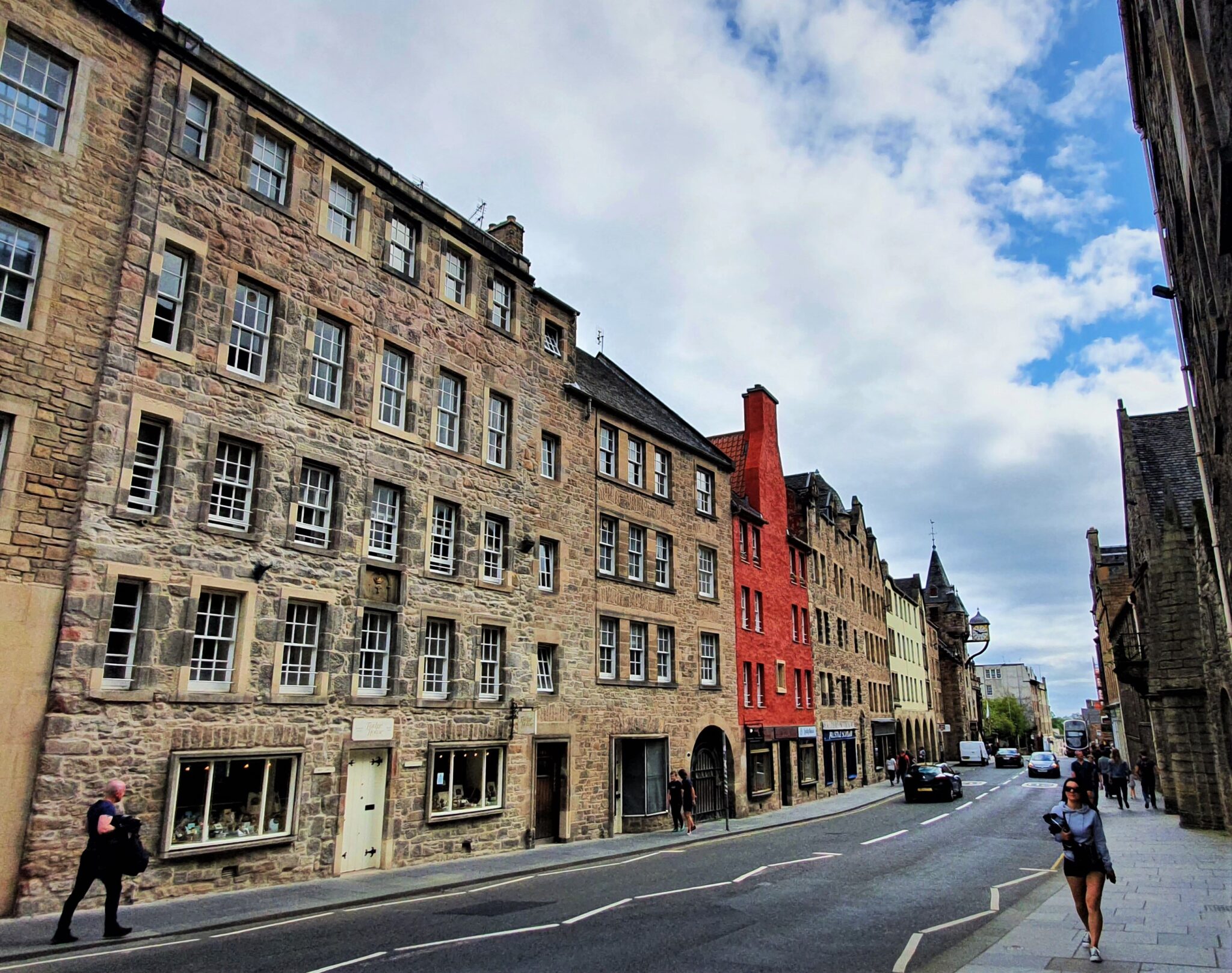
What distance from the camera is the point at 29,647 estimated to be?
11.9 m

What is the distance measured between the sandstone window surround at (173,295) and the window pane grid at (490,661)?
9.24 metres

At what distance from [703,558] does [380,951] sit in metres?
22.0

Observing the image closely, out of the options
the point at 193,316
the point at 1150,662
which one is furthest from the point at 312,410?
the point at 1150,662

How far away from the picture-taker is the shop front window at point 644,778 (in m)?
24.3

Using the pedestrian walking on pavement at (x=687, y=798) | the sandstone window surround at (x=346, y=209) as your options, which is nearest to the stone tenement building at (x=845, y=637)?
the pedestrian walking on pavement at (x=687, y=798)

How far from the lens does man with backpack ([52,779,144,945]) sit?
9875 millimetres

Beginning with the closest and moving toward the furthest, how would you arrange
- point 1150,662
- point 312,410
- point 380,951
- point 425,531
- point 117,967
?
point 117,967 → point 380,951 → point 312,410 → point 425,531 → point 1150,662

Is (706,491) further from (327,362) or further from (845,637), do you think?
(845,637)

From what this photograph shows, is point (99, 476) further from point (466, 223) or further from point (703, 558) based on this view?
point (703, 558)

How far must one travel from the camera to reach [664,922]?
10719 mm

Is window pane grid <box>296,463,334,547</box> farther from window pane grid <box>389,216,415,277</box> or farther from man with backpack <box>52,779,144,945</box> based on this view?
man with backpack <box>52,779,144,945</box>

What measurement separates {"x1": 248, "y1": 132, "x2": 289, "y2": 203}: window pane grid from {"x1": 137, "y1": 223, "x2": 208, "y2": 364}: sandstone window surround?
2180mm

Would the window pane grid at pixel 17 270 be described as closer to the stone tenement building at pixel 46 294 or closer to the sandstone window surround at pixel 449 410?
the stone tenement building at pixel 46 294

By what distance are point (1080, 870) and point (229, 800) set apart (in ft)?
42.4
